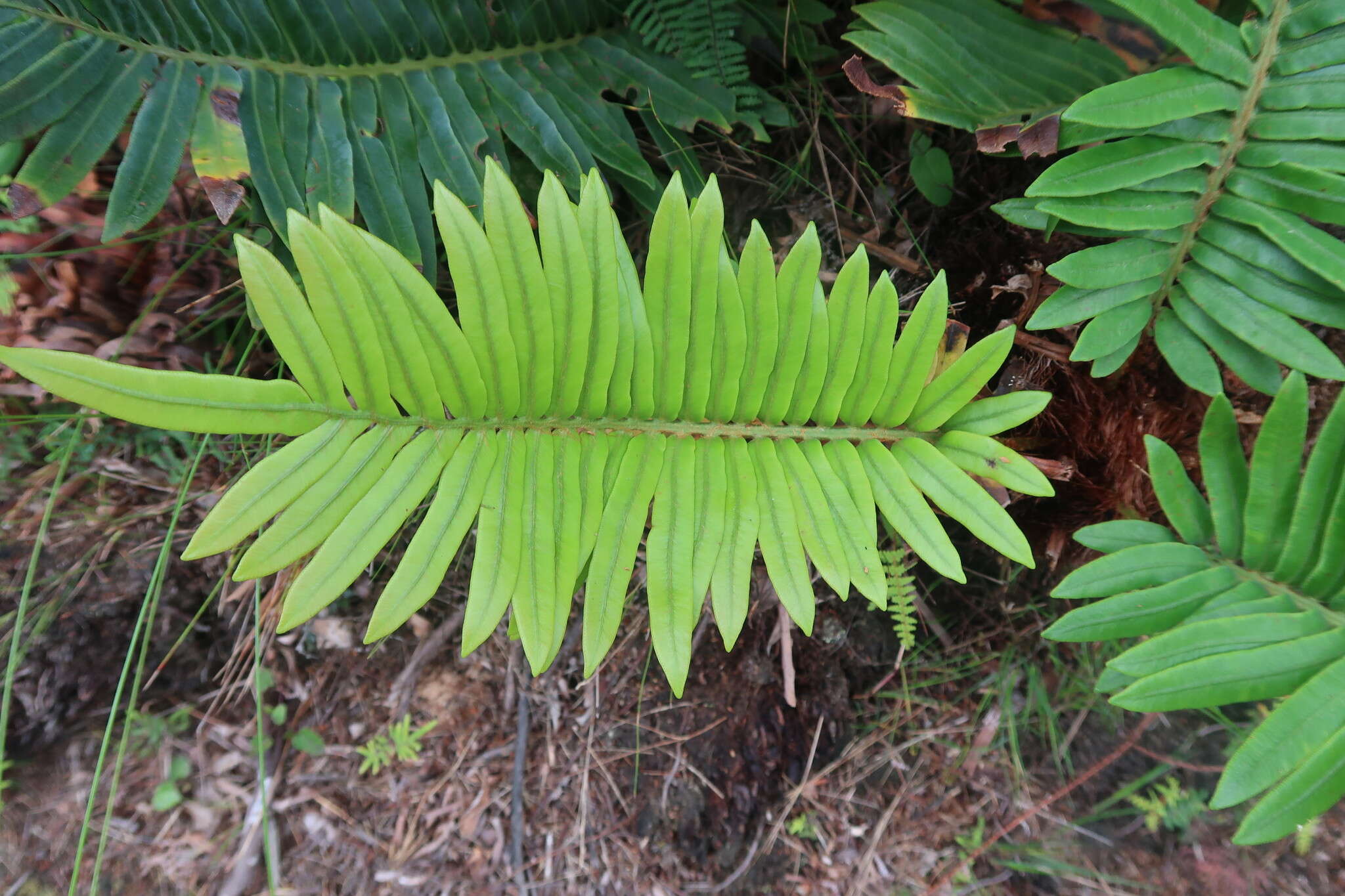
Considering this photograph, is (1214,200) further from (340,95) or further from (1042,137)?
(340,95)

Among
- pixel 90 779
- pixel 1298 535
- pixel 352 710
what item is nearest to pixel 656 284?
pixel 1298 535

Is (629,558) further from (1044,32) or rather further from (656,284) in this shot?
(1044,32)

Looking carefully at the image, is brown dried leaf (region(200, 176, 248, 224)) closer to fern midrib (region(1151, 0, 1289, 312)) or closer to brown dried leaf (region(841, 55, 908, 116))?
brown dried leaf (region(841, 55, 908, 116))

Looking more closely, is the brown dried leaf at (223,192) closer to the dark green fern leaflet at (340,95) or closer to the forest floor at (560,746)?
the dark green fern leaflet at (340,95)

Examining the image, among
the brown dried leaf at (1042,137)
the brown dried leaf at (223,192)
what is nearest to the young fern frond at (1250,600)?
the brown dried leaf at (1042,137)

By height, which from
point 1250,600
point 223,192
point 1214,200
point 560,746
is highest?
point 1214,200

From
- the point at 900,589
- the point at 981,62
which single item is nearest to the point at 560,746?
the point at 900,589
